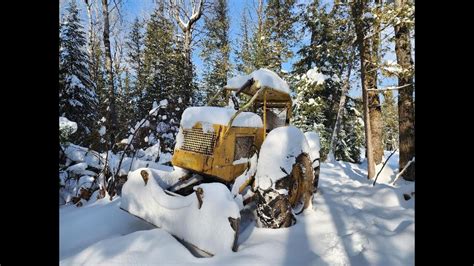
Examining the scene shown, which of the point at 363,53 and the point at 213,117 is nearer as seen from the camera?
the point at 213,117

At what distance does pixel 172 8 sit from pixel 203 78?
22.9 feet

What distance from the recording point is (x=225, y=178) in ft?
13.4

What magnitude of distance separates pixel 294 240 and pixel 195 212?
3.64ft

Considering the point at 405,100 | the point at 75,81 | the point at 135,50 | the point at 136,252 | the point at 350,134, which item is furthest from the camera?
the point at 135,50

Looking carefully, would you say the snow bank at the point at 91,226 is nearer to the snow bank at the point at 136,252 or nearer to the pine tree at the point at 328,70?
the snow bank at the point at 136,252

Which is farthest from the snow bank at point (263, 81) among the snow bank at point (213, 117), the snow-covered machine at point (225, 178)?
the snow bank at point (213, 117)

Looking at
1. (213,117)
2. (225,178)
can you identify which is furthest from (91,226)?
(213,117)

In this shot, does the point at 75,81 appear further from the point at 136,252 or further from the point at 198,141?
the point at 136,252

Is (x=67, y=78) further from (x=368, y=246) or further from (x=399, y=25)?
(x=368, y=246)

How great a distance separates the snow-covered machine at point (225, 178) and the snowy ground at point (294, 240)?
0.19 metres

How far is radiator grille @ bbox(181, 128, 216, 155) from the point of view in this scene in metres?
3.96

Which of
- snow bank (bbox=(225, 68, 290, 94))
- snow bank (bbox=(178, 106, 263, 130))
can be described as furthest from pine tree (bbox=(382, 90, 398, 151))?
snow bank (bbox=(178, 106, 263, 130))

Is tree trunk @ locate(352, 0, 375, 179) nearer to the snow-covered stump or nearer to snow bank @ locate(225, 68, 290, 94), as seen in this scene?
snow bank @ locate(225, 68, 290, 94)

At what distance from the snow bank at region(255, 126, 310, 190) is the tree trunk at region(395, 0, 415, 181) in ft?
11.9
